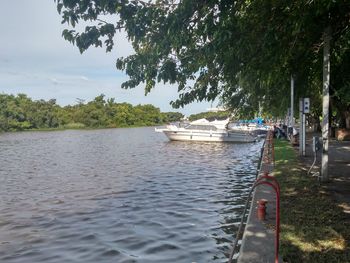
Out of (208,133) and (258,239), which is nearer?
(258,239)

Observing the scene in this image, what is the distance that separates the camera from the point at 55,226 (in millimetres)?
10828

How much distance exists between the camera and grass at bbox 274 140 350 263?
20.2 feet

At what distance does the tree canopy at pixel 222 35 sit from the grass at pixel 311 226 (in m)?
3.40

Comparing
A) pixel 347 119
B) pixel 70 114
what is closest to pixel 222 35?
pixel 347 119

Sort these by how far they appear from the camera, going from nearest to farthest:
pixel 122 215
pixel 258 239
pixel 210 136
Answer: pixel 258 239 → pixel 122 215 → pixel 210 136

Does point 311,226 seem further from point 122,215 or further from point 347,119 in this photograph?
point 347,119

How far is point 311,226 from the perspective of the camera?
7.53 meters

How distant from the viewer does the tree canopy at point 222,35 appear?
873 centimetres

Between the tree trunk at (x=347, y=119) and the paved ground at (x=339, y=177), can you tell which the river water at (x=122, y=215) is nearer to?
the paved ground at (x=339, y=177)

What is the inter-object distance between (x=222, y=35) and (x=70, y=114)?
413 feet

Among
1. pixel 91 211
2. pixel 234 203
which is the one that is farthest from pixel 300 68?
pixel 91 211

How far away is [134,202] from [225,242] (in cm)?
543

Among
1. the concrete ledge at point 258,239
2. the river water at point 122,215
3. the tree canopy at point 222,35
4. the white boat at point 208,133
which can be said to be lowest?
the river water at point 122,215

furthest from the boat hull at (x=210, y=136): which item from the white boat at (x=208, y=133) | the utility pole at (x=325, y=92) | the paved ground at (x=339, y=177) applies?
the utility pole at (x=325, y=92)
